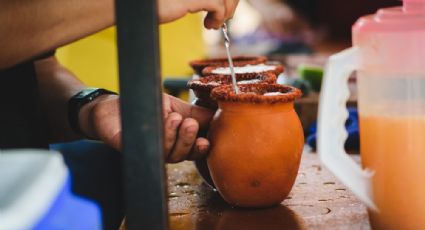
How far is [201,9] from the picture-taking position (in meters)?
1.11

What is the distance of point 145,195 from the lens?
2.01 ft

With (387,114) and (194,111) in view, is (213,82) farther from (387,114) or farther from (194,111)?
(387,114)

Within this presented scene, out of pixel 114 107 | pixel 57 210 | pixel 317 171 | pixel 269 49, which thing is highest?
pixel 57 210

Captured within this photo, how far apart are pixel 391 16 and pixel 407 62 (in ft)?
0.19

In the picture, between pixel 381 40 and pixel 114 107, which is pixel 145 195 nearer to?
pixel 381 40


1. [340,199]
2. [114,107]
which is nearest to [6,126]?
[114,107]

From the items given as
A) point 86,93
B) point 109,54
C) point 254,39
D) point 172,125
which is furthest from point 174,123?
point 254,39

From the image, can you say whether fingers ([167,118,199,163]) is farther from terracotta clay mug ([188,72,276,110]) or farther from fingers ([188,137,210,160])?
terracotta clay mug ([188,72,276,110])

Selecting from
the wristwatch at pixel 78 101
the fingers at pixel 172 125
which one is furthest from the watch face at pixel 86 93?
the fingers at pixel 172 125

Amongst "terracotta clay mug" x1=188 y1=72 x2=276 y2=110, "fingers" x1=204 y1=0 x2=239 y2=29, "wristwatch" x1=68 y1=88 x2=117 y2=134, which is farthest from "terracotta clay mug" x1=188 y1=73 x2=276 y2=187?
"wristwatch" x1=68 y1=88 x2=117 y2=134

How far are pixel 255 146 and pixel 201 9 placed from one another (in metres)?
0.31

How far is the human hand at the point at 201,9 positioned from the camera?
1.06m

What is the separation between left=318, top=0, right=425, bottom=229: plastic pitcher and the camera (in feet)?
2.43

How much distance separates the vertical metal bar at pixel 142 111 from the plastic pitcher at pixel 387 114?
0.22 m
